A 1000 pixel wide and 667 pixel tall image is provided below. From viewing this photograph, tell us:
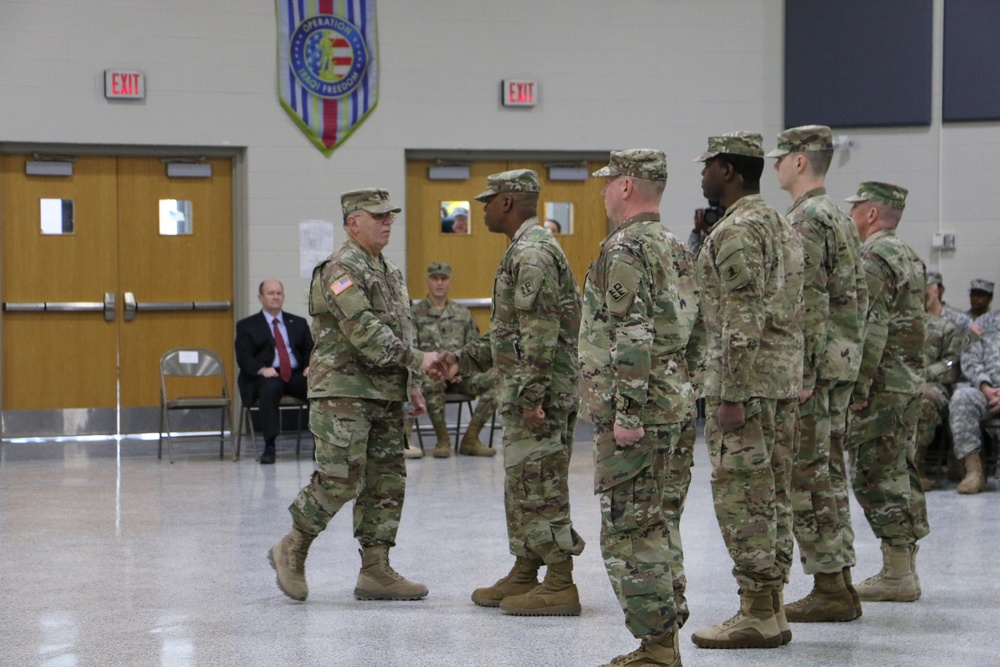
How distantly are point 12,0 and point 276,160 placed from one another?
2.29 metres

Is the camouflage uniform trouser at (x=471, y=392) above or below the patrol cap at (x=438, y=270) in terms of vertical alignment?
below

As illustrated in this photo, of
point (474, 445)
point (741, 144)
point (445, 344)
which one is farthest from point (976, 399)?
point (741, 144)

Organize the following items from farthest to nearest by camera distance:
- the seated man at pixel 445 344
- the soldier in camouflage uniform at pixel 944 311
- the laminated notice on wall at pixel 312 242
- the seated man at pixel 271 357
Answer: the laminated notice on wall at pixel 312 242, the seated man at pixel 445 344, the seated man at pixel 271 357, the soldier in camouflage uniform at pixel 944 311

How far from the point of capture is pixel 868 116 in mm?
10805

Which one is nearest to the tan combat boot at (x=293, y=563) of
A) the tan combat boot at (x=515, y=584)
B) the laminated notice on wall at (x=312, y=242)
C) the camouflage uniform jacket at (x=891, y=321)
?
the tan combat boot at (x=515, y=584)

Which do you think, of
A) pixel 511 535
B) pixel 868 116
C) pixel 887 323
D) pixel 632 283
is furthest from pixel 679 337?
pixel 868 116

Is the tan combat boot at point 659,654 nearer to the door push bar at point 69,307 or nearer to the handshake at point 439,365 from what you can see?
the handshake at point 439,365

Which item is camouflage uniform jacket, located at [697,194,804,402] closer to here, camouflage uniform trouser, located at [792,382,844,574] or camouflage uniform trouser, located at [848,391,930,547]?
camouflage uniform trouser, located at [792,382,844,574]

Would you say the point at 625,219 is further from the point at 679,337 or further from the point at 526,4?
the point at 526,4

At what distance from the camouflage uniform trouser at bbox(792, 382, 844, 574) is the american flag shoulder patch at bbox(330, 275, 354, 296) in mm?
1759

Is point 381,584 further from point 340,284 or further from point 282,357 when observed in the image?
point 282,357

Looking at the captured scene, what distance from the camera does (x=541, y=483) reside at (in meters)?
4.76

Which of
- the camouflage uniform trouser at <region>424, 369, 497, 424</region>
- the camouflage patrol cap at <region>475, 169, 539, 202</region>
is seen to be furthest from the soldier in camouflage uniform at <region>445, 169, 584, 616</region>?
the camouflage uniform trouser at <region>424, 369, 497, 424</region>

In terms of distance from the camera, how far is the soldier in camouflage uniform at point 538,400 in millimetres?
4691
